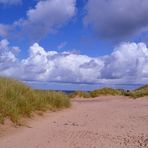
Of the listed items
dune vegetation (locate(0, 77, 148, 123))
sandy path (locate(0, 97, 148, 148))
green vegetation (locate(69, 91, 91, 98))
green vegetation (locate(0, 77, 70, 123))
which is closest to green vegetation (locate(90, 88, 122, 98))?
green vegetation (locate(69, 91, 91, 98))

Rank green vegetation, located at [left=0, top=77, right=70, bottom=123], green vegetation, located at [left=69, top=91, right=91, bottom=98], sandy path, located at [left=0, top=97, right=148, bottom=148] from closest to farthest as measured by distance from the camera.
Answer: sandy path, located at [left=0, top=97, right=148, bottom=148] < green vegetation, located at [left=0, top=77, right=70, bottom=123] < green vegetation, located at [left=69, top=91, right=91, bottom=98]

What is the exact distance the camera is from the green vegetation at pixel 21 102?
13406 millimetres

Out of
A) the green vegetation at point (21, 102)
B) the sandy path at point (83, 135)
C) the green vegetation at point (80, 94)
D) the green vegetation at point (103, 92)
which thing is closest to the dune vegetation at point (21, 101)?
the green vegetation at point (21, 102)

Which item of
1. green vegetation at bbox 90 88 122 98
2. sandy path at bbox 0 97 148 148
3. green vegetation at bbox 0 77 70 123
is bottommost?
sandy path at bbox 0 97 148 148

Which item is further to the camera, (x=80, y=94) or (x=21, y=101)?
(x=80, y=94)

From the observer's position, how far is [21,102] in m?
15.1

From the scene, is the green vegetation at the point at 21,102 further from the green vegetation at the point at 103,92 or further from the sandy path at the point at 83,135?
the green vegetation at the point at 103,92

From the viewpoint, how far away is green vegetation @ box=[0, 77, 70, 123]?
13.4 m

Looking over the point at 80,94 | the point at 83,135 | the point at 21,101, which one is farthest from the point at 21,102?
the point at 80,94

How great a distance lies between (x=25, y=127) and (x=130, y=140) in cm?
449

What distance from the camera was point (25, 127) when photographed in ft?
42.9

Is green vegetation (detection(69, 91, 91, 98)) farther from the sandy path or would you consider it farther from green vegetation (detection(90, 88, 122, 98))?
the sandy path

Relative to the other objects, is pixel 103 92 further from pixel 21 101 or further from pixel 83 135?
pixel 83 135

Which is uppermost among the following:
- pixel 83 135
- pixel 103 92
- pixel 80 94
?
pixel 103 92
